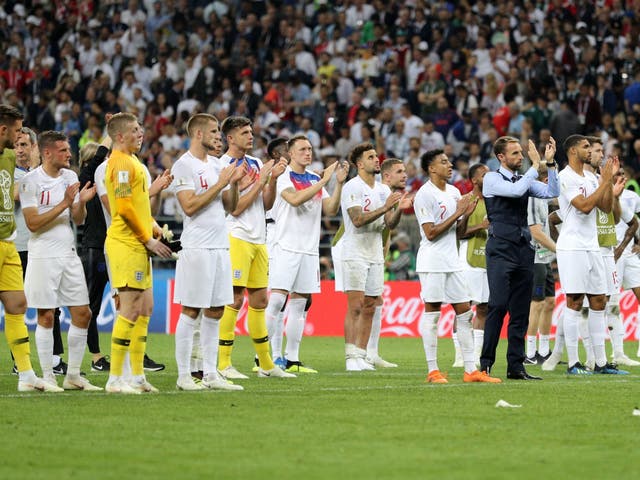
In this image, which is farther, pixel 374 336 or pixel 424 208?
pixel 374 336

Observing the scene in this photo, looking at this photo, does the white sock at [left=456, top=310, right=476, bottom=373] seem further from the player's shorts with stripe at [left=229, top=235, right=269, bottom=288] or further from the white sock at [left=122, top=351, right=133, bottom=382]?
the white sock at [left=122, top=351, right=133, bottom=382]

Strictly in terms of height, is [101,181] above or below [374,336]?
above

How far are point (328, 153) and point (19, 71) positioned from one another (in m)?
10.0

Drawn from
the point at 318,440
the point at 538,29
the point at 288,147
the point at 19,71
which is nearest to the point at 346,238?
the point at 288,147

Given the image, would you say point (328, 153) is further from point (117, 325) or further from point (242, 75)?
point (117, 325)

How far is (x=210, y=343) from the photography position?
484 inches

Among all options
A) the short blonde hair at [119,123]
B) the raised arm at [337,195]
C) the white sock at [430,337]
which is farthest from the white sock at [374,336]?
the short blonde hair at [119,123]

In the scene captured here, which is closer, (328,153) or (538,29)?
(328,153)

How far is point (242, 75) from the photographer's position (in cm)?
2995

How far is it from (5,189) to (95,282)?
3.97 meters

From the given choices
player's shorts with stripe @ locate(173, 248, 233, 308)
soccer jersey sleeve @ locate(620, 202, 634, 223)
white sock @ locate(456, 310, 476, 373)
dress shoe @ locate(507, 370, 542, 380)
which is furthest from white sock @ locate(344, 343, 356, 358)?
soccer jersey sleeve @ locate(620, 202, 634, 223)

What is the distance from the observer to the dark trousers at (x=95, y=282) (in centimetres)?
1493

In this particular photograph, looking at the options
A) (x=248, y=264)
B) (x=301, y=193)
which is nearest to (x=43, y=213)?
(x=248, y=264)

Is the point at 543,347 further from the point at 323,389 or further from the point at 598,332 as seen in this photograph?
the point at 323,389
